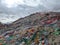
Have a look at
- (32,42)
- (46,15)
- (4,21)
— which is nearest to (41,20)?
(46,15)

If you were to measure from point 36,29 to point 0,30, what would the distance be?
191cm

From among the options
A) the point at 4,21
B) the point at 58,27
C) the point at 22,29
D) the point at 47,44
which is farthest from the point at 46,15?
the point at 4,21

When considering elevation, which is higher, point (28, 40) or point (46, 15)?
point (46, 15)

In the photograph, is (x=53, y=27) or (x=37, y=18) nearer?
(x=53, y=27)

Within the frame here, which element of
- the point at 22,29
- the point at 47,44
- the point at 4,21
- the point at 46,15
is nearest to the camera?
the point at 47,44

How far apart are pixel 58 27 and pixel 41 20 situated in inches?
49.2

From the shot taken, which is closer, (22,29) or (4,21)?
(22,29)

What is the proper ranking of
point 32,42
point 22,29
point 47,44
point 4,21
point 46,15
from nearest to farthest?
point 47,44, point 32,42, point 22,29, point 46,15, point 4,21

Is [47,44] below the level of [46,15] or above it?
below

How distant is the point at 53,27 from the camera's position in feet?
19.4

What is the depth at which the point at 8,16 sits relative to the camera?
10.0 meters

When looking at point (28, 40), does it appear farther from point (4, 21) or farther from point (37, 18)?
point (4, 21)

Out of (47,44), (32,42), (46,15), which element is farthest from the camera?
(46,15)

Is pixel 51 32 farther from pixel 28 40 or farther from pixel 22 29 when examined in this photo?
pixel 22 29
